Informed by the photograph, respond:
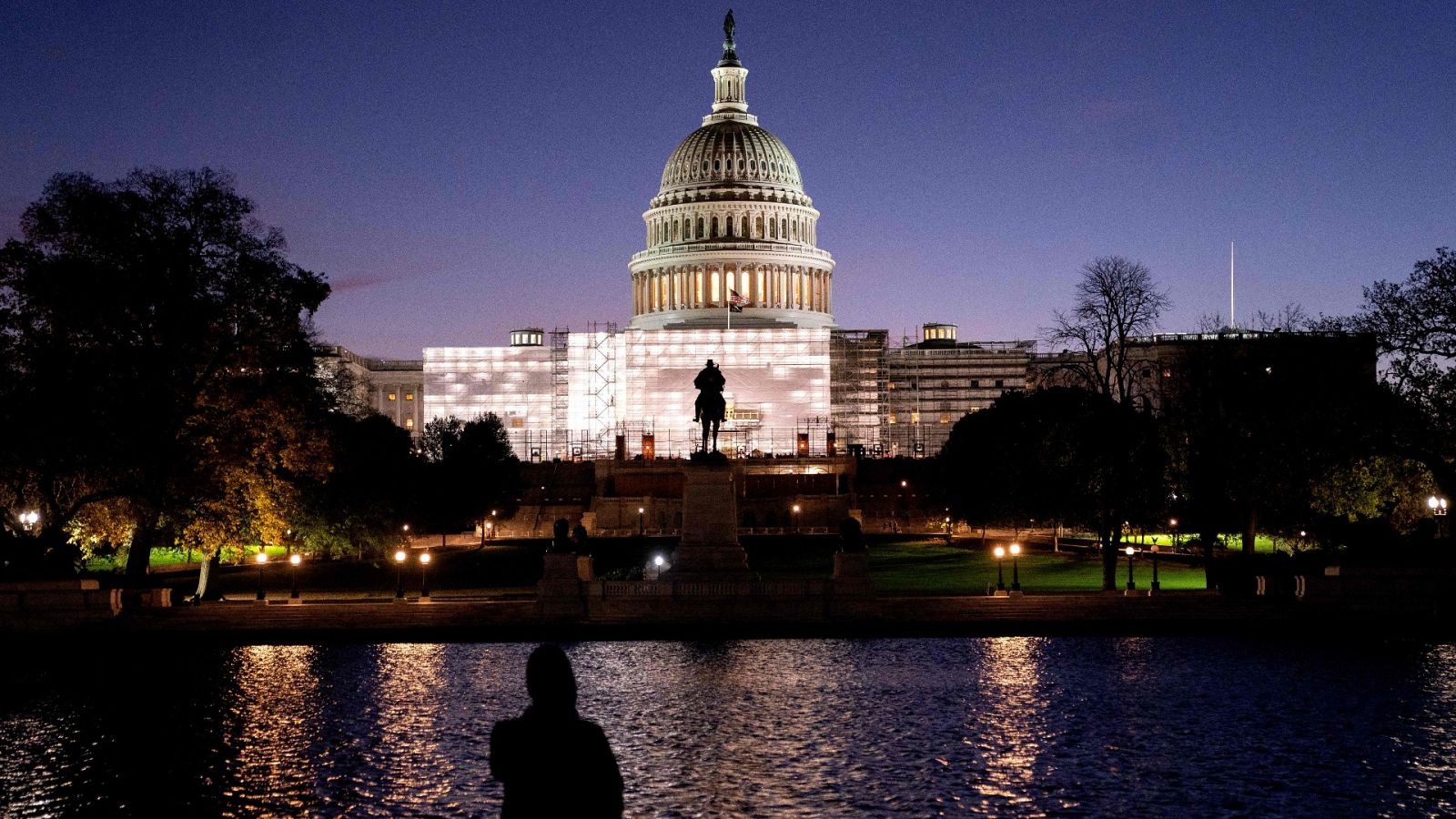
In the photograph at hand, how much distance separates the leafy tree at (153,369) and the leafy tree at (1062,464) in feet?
81.3

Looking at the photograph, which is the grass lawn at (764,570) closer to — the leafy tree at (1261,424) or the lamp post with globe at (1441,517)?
the leafy tree at (1261,424)

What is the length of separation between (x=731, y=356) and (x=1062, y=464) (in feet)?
358

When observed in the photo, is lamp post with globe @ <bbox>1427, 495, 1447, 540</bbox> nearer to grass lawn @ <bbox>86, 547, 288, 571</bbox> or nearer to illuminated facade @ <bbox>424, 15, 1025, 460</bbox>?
grass lawn @ <bbox>86, 547, 288, 571</bbox>

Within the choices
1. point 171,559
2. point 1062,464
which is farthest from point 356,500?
point 1062,464

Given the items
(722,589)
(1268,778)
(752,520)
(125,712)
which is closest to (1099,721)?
(1268,778)

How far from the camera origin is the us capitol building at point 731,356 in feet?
529

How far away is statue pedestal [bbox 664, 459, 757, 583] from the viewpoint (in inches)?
1890

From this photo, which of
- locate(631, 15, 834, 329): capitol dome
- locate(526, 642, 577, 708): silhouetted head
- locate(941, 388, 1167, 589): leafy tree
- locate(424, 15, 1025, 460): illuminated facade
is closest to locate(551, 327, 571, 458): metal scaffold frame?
locate(424, 15, 1025, 460): illuminated facade

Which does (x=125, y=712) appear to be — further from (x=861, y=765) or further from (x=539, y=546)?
(x=539, y=546)

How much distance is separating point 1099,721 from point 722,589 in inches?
794

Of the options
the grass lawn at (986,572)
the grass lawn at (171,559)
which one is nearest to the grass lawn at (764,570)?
the grass lawn at (986,572)

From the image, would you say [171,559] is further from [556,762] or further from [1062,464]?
[556,762]

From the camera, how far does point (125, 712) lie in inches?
1063

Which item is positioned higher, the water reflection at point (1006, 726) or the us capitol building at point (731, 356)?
the us capitol building at point (731, 356)
